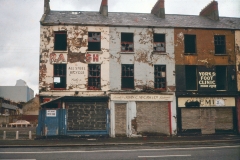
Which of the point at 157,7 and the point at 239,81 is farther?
the point at 157,7

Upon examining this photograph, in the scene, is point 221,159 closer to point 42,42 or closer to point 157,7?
point 42,42

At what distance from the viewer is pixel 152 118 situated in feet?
67.6

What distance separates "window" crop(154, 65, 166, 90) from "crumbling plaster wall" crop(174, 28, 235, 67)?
5.04 feet

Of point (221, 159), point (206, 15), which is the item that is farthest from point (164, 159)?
point (206, 15)

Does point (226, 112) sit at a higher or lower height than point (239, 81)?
lower

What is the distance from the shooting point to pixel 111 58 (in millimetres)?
20938

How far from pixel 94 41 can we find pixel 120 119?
7.21 m

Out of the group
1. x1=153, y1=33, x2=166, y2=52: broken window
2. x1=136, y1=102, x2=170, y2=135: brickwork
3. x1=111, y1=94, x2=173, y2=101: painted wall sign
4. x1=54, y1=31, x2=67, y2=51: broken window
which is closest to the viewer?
x1=111, y1=94, x2=173, y2=101: painted wall sign

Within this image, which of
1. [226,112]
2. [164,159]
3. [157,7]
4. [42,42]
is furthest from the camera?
[157,7]

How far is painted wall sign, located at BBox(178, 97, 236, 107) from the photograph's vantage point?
69.4ft

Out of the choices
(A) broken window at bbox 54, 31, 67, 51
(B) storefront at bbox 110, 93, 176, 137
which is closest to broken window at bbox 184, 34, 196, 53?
(B) storefront at bbox 110, 93, 176, 137

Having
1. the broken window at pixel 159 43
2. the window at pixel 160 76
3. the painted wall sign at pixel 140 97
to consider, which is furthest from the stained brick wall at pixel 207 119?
the broken window at pixel 159 43

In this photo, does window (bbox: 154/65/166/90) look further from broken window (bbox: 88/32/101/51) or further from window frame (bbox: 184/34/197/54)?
broken window (bbox: 88/32/101/51)

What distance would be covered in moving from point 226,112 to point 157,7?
1236 cm
